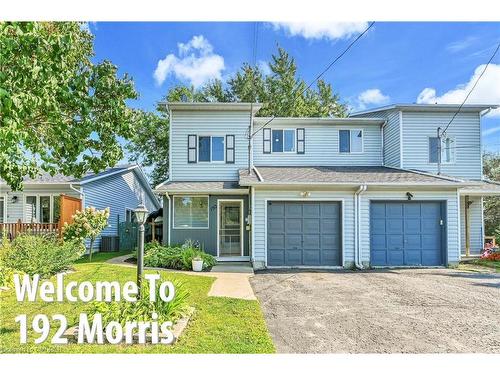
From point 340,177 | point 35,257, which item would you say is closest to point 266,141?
point 340,177

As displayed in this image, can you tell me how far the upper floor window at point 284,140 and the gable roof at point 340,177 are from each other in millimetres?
813

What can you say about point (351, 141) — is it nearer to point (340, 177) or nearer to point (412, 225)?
point (340, 177)

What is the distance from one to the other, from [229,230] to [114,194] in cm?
718

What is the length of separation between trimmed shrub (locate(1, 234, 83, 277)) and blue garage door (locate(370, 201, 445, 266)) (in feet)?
26.1

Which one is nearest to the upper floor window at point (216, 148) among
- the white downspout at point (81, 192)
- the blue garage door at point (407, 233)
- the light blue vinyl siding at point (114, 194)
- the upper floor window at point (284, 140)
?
the upper floor window at point (284, 140)

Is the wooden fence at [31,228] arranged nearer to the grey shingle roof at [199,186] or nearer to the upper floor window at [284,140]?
the grey shingle roof at [199,186]

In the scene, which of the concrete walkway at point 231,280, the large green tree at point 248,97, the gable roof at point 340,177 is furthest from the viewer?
the large green tree at point 248,97

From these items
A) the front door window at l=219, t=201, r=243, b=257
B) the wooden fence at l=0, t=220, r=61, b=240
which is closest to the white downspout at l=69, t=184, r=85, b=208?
the wooden fence at l=0, t=220, r=61, b=240

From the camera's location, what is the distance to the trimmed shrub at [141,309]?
4.07 m

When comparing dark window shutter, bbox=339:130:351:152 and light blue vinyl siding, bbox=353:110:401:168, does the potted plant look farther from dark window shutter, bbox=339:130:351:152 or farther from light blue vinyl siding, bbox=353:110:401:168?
light blue vinyl siding, bbox=353:110:401:168

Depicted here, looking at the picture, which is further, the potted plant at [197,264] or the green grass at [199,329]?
the potted plant at [197,264]
